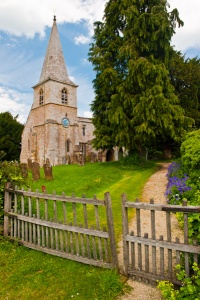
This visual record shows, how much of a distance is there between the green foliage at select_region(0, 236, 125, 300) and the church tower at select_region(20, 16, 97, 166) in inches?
1146

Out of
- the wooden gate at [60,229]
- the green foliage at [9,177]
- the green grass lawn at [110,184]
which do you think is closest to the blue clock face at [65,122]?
the green grass lawn at [110,184]

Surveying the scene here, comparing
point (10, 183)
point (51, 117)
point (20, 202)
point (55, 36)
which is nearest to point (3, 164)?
point (10, 183)

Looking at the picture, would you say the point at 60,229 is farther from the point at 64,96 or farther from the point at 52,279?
the point at 64,96

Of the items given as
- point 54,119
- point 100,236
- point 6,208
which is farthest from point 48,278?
point 54,119

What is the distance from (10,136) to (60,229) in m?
44.9

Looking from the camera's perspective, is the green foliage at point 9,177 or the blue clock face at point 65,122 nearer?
the green foliage at point 9,177

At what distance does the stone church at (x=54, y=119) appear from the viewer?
3456 centimetres

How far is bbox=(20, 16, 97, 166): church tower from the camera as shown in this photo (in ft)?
114

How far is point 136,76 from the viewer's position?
52.5ft

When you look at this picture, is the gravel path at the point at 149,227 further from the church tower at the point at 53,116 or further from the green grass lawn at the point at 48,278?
the church tower at the point at 53,116

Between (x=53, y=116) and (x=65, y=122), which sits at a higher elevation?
(x=53, y=116)

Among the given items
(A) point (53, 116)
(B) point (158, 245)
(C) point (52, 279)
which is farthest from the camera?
(A) point (53, 116)

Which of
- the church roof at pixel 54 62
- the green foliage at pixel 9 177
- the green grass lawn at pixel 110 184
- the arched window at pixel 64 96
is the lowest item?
the green grass lawn at pixel 110 184

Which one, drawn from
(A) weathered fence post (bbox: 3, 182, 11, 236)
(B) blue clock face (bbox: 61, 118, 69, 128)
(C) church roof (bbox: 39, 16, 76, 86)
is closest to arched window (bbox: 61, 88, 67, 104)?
(C) church roof (bbox: 39, 16, 76, 86)
